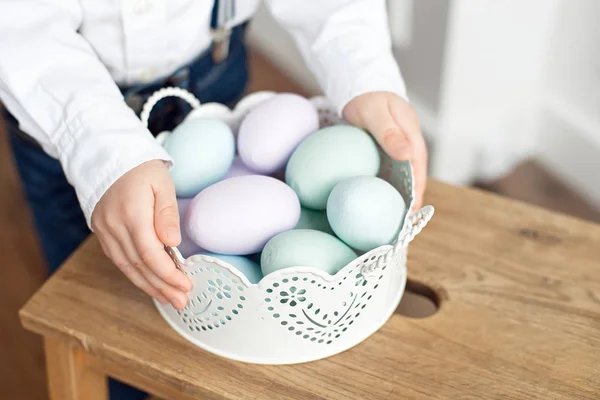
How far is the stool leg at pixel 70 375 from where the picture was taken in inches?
28.2

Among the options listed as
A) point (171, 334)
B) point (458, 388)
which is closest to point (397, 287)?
point (458, 388)

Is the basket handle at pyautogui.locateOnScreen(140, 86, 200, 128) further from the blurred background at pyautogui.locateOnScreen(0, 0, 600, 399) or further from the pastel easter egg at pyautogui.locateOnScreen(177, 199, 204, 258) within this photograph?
the blurred background at pyautogui.locateOnScreen(0, 0, 600, 399)

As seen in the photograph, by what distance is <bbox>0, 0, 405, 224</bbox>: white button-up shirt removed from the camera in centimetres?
63

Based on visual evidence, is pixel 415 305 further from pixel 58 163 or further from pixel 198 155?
pixel 58 163

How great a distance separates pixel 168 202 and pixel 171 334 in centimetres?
14

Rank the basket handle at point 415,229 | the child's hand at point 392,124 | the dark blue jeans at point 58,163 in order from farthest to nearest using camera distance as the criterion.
A: the dark blue jeans at point 58,163, the child's hand at point 392,124, the basket handle at point 415,229

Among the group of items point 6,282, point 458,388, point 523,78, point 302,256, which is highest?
point 302,256

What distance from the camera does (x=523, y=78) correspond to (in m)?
1.40

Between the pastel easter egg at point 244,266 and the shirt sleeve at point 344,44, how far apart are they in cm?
19

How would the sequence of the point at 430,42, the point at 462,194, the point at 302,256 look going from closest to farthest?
1. the point at 302,256
2. the point at 462,194
3. the point at 430,42

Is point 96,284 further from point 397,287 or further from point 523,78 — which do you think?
point 523,78

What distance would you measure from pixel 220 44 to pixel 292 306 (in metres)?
0.41

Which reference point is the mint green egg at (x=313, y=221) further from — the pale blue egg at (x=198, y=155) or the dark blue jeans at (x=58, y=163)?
the dark blue jeans at (x=58, y=163)

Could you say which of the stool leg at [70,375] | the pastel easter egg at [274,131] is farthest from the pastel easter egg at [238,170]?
the stool leg at [70,375]
